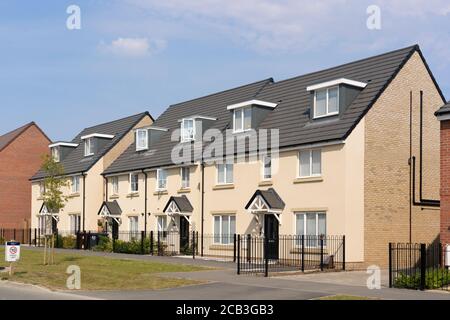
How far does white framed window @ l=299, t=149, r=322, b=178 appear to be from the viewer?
28719mm

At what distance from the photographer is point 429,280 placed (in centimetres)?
1956

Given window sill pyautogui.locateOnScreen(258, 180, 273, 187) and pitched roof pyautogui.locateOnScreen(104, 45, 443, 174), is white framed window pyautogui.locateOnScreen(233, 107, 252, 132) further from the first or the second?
window sill pyautogui.locateOnScreen(258, 180, 273, 187)

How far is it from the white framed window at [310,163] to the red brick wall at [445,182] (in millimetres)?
6123

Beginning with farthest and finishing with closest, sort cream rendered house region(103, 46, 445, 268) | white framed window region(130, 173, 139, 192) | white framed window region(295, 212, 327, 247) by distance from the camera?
white framed window region(130, 173, 139, 192), white framed window region(295, 212, 327, 247), cream rendered house region(103, 46, 445, 268)

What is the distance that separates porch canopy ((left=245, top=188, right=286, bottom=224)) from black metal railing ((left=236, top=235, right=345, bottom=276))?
4.17ft

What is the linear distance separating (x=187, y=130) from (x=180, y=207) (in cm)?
510

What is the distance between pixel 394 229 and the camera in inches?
1128

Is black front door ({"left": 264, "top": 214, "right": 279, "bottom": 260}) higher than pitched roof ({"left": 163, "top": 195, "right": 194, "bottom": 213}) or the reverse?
the reverse

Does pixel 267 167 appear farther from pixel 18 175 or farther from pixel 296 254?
pixel 18 175

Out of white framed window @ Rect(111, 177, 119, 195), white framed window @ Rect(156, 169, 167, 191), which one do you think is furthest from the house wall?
white framed window @ Rect(111, 177, 119, 195)
